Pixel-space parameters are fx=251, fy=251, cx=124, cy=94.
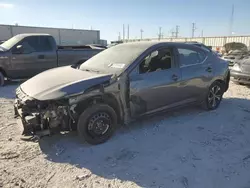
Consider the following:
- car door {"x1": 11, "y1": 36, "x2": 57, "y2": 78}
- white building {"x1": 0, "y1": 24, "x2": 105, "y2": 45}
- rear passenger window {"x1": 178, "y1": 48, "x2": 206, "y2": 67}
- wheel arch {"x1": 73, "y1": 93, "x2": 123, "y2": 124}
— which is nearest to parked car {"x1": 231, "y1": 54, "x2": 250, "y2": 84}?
rear passenger window {"x1": 178, "y1": 48, "x2": 206, "y2": 67}

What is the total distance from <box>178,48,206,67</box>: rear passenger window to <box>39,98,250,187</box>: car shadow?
1.18 metres

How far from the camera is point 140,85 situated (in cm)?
430

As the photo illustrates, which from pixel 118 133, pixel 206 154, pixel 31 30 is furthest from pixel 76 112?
pixel 31 30

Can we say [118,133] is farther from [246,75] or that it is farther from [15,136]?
[246,75]

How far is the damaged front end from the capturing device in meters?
3.61

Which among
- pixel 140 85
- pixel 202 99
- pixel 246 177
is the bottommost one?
pixel 246 177

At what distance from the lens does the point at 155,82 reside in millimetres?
4520

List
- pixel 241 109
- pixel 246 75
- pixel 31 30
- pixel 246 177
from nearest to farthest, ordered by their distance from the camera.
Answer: pixel 246 177, pixel 241 109, pixel 246 75, pixel 31 30

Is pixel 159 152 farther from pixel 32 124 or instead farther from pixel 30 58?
pixel 30 58

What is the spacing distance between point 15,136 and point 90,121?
1478 mm

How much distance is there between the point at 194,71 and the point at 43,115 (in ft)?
10.4

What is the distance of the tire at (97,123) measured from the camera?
151 inches

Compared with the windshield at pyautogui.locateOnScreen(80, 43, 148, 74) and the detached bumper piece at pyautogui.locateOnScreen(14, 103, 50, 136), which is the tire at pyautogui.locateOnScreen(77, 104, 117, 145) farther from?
the windshield at pyautogui.locateOnScreen(80, 43, 148, 74)

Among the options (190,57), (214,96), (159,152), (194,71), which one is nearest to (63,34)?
(214,96)
